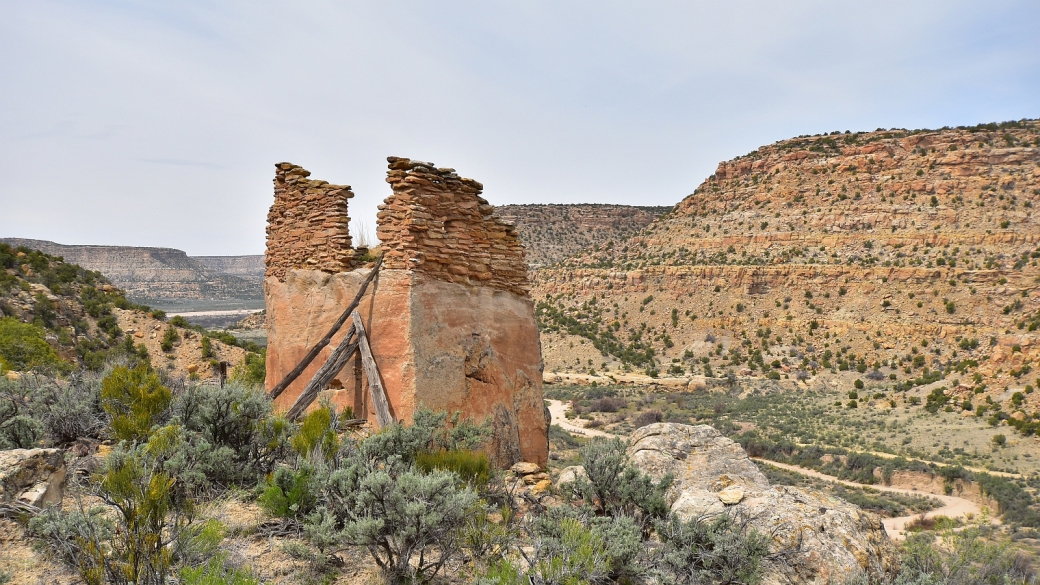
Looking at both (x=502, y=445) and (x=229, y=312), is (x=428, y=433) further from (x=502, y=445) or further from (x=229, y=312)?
(x=229, y=312)

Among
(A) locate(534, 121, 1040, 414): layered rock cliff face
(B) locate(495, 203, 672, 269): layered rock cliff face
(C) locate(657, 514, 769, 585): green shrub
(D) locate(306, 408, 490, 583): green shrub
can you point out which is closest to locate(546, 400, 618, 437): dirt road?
(A) locate(534, 121, 1040, 414): layered rock cliff face

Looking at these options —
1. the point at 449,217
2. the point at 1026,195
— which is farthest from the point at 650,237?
the point at 449,217

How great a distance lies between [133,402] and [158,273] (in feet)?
332

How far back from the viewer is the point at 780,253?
4453 cm

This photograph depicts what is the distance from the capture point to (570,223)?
73.7m

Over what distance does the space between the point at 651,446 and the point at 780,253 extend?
41311 mm

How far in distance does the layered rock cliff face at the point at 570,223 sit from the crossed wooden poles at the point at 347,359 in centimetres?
5935

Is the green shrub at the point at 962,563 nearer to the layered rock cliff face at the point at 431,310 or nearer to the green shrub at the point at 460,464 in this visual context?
the green shrub at the point at 460,464

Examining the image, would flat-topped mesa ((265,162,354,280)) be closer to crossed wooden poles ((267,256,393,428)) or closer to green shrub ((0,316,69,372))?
crossed wooden poles ((267,256,393,428))

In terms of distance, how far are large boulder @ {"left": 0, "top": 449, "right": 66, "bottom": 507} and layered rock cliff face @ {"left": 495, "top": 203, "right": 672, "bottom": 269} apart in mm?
62203

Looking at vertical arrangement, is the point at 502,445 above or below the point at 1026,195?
below

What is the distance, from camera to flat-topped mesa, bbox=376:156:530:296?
6613 mm

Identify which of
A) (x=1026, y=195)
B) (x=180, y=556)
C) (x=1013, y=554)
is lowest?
(x=1013, y=554)

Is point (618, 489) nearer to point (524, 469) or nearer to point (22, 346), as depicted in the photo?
point (524, 469)
